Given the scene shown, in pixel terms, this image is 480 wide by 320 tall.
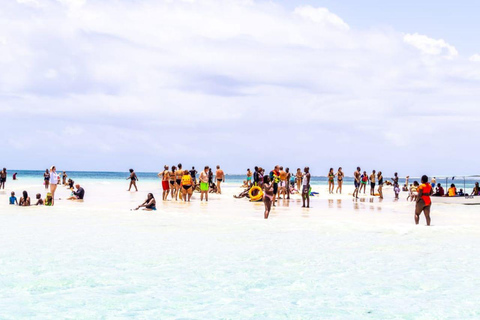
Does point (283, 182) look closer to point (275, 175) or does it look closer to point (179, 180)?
point (275, 175)

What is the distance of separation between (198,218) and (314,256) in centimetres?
786

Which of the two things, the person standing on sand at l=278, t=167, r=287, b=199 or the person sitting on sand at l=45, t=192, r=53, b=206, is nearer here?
the person sitting on sand at l=45, t=192, r=53, b=206

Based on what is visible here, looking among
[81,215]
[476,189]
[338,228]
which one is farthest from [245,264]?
[476,189]

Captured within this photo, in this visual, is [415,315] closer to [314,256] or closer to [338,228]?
[314,256]

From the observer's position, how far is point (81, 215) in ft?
65.3

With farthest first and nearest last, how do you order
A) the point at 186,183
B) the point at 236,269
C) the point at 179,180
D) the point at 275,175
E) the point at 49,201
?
the point at 179,180 → the point at 186,183 → the point at 275,175 → the point at 49,201 → the point at 236,269

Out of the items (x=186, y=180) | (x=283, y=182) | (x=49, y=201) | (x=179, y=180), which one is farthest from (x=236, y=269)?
(x=283, y=182)

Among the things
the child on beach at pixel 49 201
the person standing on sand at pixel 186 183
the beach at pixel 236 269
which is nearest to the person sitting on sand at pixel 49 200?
the child on beach at pixel 49 201

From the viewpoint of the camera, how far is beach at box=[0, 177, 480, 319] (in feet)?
25.8

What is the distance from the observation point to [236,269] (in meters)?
10.4

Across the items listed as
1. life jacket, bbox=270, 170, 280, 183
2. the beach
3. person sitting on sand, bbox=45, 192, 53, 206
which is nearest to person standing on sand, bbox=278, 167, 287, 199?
life jacket, bbox=270, 170, 280, 183

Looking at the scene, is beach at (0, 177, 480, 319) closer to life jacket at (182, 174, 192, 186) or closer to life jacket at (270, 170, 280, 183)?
life jacket at (270, 170, 280, 183)

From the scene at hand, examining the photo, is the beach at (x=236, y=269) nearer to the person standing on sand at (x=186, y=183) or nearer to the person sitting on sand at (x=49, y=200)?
the person sitting on sand at (x=49, y=200)

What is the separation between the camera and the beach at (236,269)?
310 inches
